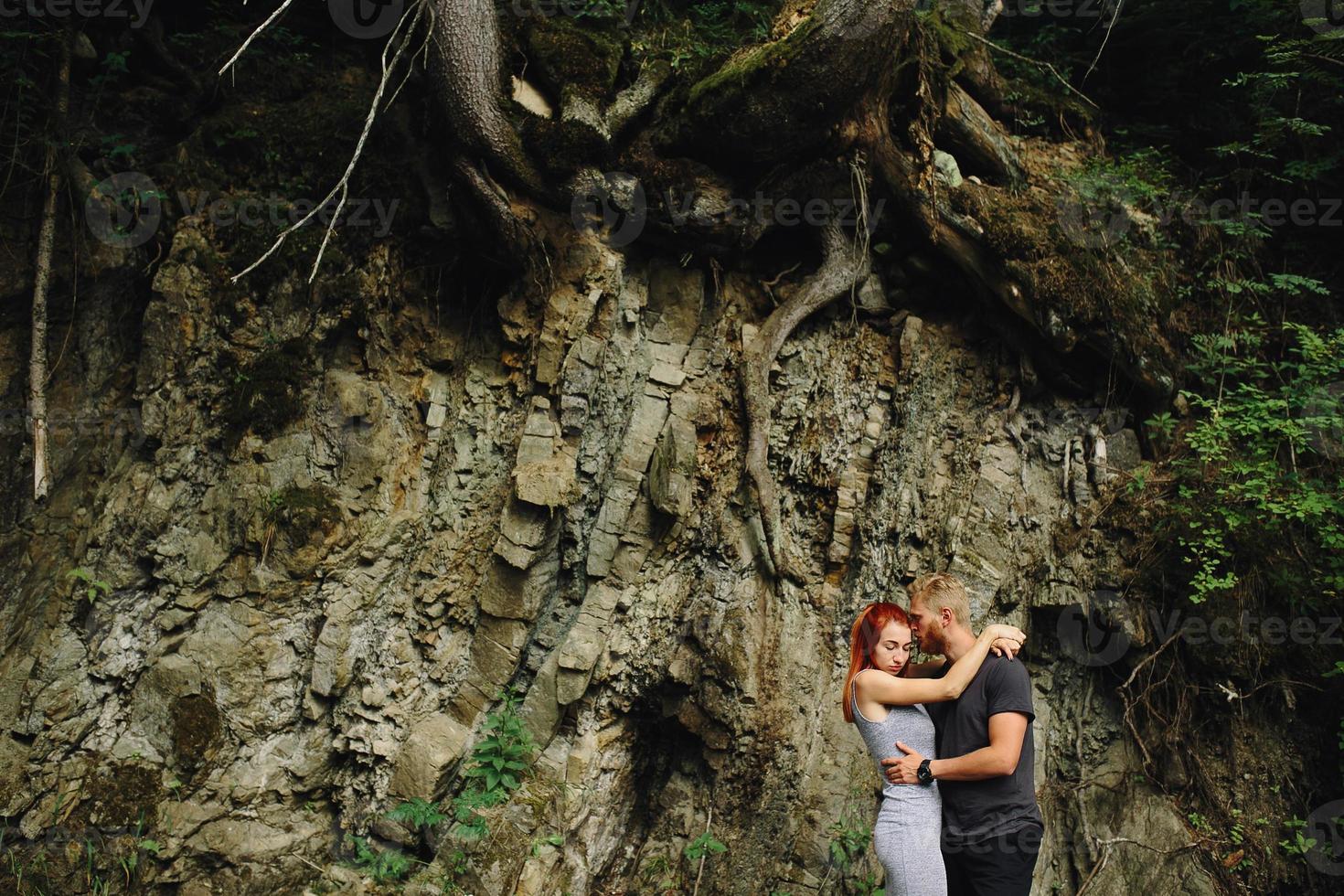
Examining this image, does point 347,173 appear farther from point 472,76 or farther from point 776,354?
point 776,354

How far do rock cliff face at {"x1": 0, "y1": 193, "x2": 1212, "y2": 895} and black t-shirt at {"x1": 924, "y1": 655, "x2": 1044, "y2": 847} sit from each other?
6.07 ft

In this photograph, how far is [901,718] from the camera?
3.35m

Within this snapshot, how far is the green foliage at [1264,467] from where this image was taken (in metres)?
4.94

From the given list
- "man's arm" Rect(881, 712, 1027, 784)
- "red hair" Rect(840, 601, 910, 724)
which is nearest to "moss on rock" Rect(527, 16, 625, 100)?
"red hair" Rect(840, 601, 910, 724)

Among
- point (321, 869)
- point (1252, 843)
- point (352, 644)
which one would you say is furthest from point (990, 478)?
point (321, 869)

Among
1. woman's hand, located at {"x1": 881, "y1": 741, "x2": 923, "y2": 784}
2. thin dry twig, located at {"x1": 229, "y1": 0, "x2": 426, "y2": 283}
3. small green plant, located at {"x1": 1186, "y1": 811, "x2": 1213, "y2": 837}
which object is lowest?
small green plant, located at {"x1": 1186, "y1": 811, "x2": 1213, "y2": 837}

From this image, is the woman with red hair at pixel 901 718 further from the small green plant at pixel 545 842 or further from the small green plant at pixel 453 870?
the small green plant at pixel 453 870

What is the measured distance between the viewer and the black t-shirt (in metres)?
3.13

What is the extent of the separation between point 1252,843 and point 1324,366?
126 inches

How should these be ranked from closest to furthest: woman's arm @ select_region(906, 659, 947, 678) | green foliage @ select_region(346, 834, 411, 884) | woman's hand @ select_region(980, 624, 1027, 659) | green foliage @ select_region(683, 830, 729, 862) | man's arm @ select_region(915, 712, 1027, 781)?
man's arm @ select_region(915, 712, 1027, 781) → woman's hand @ select_region(980, 624, 1027, 659) → woman's arm @ select_region(906, 659, 947, 678) → green foliage @ select_region(346, 834, 411, 884) → green foliage @ select_region(683, 830, 729, 862)

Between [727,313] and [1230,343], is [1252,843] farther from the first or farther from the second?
[727,313]

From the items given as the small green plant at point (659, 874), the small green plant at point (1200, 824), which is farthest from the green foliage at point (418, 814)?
the small green plant at point (1200, 824)

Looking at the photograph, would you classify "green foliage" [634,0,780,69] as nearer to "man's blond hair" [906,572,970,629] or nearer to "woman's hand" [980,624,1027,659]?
"man's blond hair" [906,572,970,629]

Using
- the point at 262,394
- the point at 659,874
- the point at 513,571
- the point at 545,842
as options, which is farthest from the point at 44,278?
the point at 659,874
